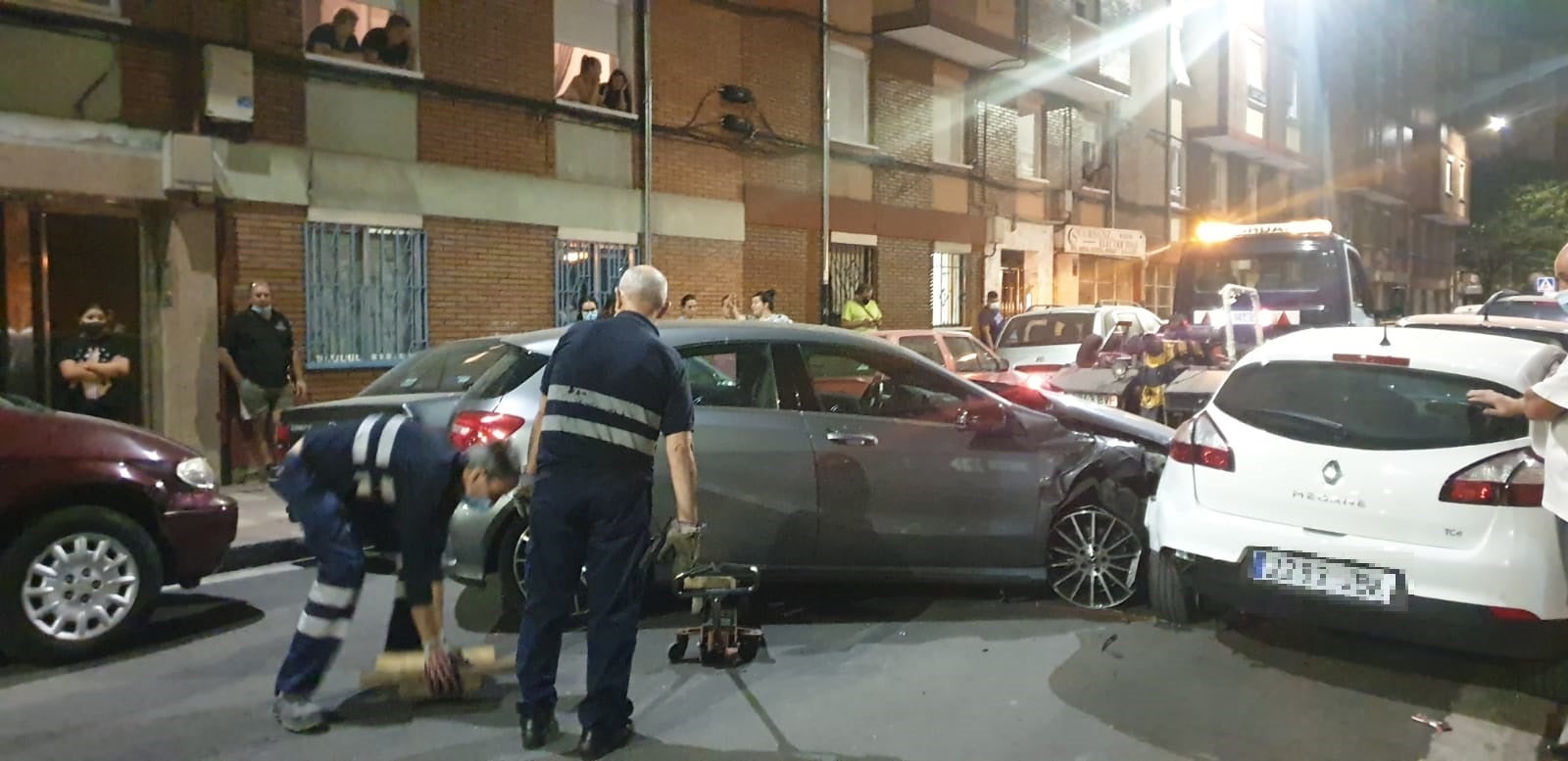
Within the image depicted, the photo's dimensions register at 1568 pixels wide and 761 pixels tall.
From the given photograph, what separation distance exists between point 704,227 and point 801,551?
947cm

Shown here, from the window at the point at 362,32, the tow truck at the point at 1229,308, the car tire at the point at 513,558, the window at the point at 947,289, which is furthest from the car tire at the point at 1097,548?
the window at the point at 947,289

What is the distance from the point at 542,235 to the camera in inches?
506

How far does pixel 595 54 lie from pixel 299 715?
34.6 feet

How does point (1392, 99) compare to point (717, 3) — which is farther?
point (1392, 99)

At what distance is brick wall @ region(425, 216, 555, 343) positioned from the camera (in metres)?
11.9

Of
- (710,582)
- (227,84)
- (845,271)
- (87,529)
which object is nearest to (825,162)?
(845,271)

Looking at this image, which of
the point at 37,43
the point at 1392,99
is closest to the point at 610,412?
the point at 37,43

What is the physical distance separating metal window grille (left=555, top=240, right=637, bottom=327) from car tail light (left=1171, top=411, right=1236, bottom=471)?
819 centimetres

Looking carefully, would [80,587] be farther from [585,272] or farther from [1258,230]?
[1258,230]

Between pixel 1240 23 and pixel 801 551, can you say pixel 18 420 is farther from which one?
pixel 1240 23

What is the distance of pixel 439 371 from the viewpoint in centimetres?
746

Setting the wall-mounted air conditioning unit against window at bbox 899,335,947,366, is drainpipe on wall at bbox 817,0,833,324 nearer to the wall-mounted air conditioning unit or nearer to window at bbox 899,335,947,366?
Answer: window at bbox 899,335,947,366

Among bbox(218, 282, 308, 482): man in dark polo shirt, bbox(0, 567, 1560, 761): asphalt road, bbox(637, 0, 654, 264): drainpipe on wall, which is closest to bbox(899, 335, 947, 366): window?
bbox(637, 0, 654, 264): drainpipe on wall

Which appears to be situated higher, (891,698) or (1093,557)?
(1093,557)
